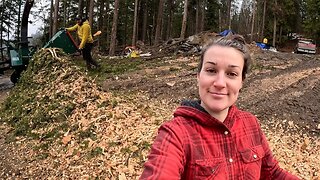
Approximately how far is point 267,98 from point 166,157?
6.26 meters

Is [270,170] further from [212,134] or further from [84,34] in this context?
[84,34]

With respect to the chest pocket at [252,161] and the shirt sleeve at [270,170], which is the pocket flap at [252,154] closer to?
the chest pocket at [252,161]

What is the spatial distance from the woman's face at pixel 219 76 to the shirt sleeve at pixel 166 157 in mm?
232

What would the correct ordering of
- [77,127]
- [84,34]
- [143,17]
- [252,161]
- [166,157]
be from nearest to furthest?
[166,157] < [252,161] < [77,127] < [84,34] < [143,17]

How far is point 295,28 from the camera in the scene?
48.3 metres

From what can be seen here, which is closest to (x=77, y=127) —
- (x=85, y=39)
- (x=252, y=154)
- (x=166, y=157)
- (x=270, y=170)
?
(x=270, y=170)

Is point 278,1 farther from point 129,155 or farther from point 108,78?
point 129,155

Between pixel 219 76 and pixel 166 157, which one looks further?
pixel 219 76

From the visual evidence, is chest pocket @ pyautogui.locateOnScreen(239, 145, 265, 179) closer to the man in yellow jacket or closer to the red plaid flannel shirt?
the red plaid flannel shirt

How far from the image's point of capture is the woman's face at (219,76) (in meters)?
1.65

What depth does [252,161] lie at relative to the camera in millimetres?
1750

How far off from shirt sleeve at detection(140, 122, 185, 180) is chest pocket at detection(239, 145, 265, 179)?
0.35 metres

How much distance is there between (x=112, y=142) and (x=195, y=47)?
10900 millimetres

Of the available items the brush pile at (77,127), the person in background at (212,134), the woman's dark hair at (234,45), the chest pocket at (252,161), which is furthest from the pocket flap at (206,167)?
the brush pile at (77,127)
